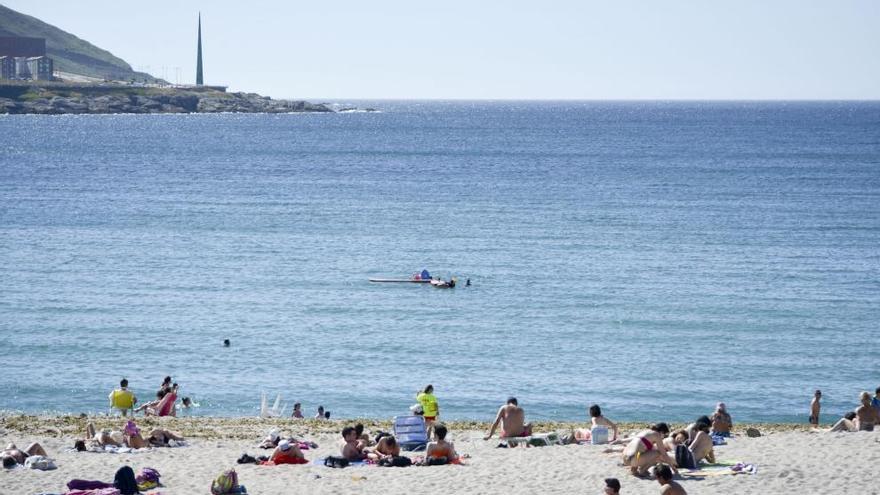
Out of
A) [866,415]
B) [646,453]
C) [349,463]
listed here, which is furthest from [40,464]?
[866,415]

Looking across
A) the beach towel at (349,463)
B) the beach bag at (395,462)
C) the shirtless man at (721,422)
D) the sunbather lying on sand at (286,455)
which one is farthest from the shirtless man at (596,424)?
the sunbather lying on sand at (286,455)

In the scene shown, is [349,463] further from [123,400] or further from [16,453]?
[123,400]

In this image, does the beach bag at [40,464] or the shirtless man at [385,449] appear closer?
the beach bag at [40,464]

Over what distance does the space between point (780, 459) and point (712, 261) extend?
35849 millimetres

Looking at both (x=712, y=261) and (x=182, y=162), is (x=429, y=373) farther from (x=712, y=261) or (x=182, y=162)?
(x=182, y=162)

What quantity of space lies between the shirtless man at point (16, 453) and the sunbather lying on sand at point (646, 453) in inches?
399

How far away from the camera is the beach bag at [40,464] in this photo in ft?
65.9

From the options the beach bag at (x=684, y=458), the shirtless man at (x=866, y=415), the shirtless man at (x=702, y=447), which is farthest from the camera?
the shirtless man at (x=866, y=415)

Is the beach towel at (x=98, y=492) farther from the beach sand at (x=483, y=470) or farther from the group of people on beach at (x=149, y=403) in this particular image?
the group of people on beach at (x=149, y=403)

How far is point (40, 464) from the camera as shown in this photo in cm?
2008

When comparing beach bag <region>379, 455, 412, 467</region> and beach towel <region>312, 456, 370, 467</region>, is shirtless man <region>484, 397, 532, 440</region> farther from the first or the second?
beach towel <region>312, 456, 370, 467</region>

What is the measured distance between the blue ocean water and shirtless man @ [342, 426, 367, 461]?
9585 millimetres

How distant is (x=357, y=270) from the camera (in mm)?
53250

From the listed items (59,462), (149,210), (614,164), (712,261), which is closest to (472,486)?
(59,462)
